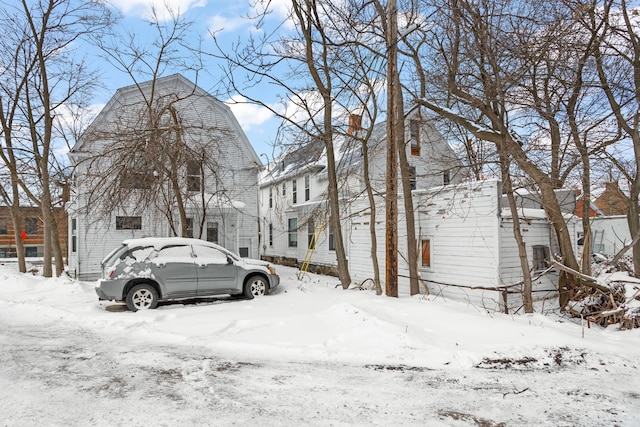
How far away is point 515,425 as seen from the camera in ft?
11.5

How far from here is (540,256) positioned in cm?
1230

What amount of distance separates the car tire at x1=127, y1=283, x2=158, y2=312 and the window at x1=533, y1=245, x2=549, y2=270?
10698 mm

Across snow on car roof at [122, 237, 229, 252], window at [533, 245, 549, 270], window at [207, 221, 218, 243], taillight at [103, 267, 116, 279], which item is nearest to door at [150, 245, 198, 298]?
snow on car roof at [122, 237, 229, 252]

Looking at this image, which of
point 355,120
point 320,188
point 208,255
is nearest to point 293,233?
point 320,188

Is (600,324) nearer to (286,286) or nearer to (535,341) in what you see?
(535,341)

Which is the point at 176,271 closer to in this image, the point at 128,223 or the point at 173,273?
the point at 173,273

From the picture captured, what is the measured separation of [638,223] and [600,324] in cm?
776

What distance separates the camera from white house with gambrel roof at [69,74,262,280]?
38.3 feet

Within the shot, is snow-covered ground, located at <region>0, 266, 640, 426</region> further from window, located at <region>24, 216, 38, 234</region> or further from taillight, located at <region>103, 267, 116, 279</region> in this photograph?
window, located at <region>24, 216, 38, 234</region>

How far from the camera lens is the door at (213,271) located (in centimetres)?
956

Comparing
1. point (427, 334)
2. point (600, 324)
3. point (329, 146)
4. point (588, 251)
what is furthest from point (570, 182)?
point (427, 334)

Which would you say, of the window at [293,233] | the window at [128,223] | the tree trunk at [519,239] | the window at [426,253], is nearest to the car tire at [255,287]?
the window at [426,253]

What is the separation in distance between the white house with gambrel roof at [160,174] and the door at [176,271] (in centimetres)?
344

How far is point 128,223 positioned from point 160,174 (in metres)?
6.16
